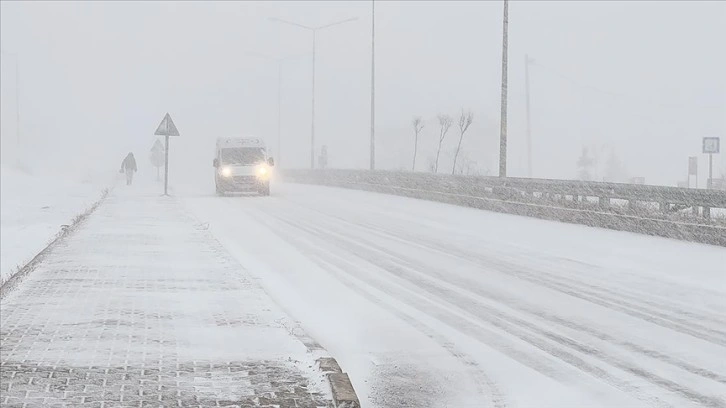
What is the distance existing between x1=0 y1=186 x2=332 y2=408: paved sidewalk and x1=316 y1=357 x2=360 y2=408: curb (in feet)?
0.25

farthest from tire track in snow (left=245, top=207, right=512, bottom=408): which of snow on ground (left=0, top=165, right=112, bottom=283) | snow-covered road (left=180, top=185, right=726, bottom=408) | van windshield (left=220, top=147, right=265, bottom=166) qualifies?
van windshield (left=220, top=147, right=265, bottom=166)

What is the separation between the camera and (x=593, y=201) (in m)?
19.8

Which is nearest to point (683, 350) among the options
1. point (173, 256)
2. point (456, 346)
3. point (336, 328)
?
point (456, 346)

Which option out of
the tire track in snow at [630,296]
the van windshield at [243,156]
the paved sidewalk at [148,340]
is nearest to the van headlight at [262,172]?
the van windshield at [243,156]

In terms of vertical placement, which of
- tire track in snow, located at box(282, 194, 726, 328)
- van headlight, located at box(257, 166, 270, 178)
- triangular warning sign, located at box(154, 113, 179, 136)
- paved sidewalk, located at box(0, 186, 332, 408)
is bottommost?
tire track in snow, located at box(282, 194, 726, 328)

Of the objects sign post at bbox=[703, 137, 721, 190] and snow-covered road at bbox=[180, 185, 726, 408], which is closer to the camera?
snow-covered road at bbox=[180, 185, 726, 408]

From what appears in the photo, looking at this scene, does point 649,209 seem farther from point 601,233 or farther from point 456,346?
A: point 456,346

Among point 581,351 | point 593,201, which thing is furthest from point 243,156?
point 581,351

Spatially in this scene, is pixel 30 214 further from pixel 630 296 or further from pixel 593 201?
pixel 630 296

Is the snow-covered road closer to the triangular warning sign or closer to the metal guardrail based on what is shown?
the metal guardrail

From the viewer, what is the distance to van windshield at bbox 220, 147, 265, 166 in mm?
33781

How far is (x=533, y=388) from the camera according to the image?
19.6ft

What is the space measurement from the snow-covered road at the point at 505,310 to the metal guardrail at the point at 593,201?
0.44 metres

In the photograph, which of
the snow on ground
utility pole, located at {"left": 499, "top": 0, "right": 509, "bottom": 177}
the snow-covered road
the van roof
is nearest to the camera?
the snow-covered road
